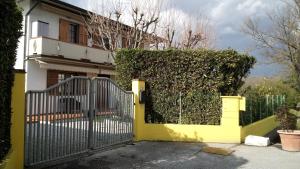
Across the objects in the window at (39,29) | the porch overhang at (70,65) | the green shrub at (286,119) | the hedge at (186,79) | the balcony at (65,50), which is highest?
the window at (39,29)

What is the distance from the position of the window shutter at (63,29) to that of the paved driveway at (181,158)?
14804 mm

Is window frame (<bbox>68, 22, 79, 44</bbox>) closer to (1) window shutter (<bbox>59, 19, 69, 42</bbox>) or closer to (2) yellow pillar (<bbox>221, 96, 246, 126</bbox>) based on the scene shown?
(1) window shutter (<bbox>59, 19, 69, 42</bbox>)

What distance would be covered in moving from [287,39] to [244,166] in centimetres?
2828

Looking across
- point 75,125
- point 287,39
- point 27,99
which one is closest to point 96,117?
point 75,125

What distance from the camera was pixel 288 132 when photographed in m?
11.4

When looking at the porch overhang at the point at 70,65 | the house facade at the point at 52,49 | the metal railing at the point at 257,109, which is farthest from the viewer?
the house facade at the point at 52,49

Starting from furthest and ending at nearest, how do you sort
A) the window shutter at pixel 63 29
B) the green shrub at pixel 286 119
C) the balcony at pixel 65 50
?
the window shutter at pixel 63 29 < the balcony at pixel 65 50 < the green shrub at pixel 286 119

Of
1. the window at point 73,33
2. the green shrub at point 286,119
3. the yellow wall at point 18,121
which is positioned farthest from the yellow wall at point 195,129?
the window at point 73,33

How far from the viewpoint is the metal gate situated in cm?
770

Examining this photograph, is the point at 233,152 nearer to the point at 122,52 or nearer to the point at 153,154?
the point at 153,154

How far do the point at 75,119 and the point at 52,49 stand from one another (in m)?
13.4

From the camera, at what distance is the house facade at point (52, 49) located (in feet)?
69.7

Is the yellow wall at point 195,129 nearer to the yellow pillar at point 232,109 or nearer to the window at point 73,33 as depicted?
the yellow pillar at point 232,109

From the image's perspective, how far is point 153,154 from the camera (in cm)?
1019
